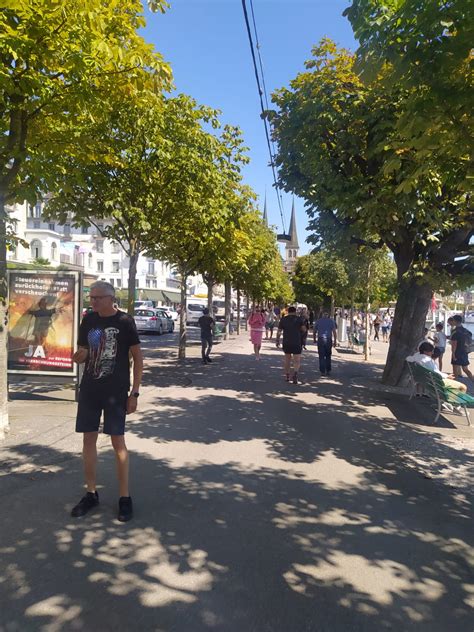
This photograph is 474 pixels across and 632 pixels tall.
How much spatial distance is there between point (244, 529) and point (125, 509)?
0.92 meters

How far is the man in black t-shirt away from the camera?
3926 mm

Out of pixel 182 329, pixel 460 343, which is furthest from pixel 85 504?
pixel 182 329

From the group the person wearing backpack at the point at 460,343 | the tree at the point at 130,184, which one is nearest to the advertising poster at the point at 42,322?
the tree at the point at 130,184

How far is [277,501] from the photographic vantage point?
4316 millimetres

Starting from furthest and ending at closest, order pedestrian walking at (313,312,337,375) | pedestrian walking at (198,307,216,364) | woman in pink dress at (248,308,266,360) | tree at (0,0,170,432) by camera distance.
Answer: woman in pink dress at (248,308,266,360) → pedestrian walking at (198,307,216,364) → pedestrian walking at (313,312,337,375) → tree at (0,0,170,432)

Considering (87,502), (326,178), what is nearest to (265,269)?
(326,178)

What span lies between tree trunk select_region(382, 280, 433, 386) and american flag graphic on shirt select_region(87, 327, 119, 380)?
7804mm

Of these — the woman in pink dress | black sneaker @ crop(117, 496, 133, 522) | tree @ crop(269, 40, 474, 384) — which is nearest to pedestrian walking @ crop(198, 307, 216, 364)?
the woman in pink dress

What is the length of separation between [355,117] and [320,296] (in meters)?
30.1

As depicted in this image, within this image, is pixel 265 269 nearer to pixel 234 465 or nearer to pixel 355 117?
pixel 355 117

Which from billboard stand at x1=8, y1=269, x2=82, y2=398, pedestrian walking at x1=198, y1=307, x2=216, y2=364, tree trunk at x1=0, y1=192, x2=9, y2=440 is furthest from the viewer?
pedestrian walking at x1=198, y1=307, x2=216, y2=364

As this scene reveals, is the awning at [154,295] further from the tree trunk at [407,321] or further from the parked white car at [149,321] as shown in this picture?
the tree trunk at [407,321]

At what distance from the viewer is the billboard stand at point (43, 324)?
7.95 m

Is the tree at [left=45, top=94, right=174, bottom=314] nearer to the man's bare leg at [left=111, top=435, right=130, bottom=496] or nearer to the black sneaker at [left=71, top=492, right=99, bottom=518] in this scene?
the man's bare leg at [left=111, top=435, right=130, bottom=496]
